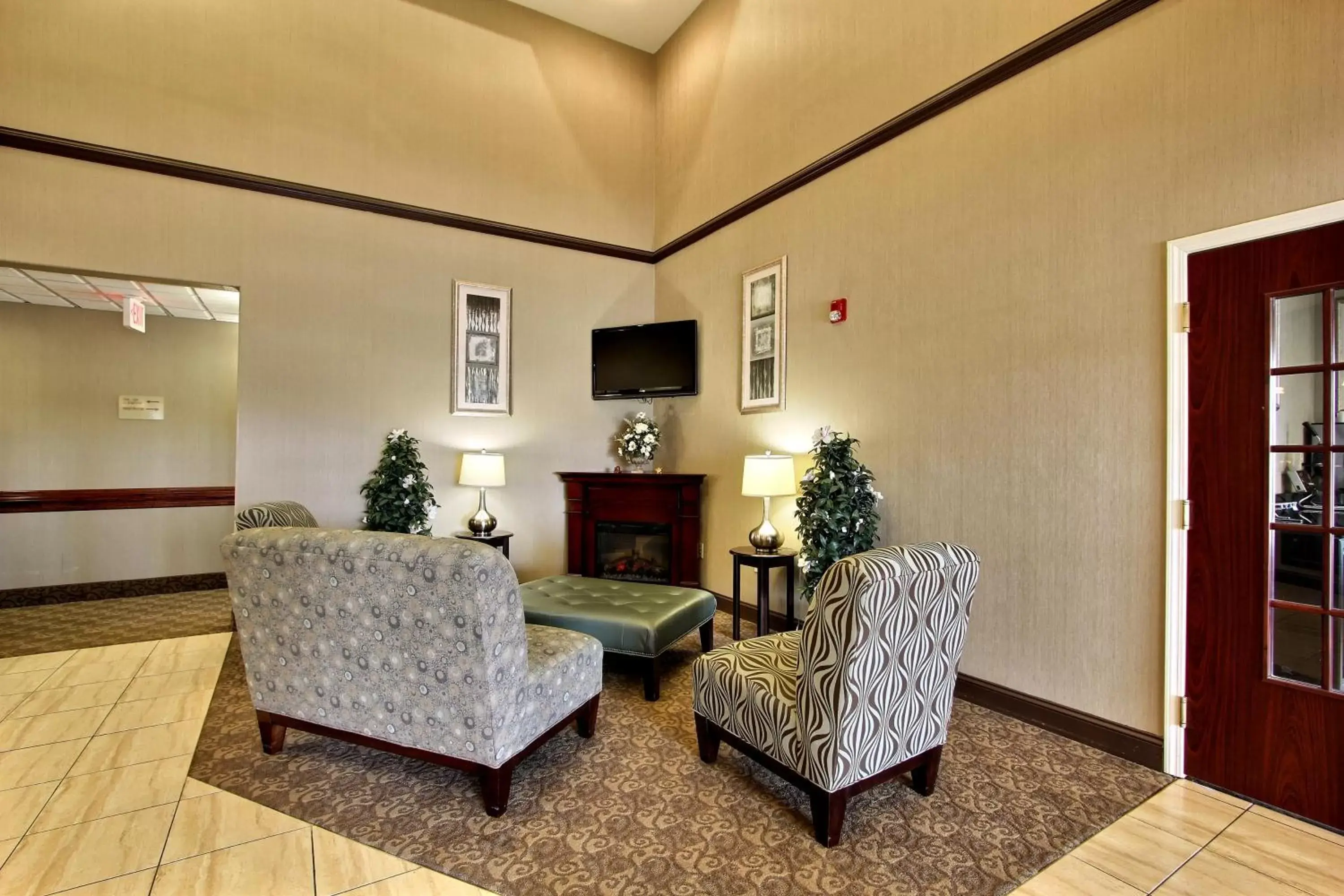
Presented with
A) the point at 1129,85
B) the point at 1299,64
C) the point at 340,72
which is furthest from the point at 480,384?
the point at 1299,64

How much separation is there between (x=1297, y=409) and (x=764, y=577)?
2640mm

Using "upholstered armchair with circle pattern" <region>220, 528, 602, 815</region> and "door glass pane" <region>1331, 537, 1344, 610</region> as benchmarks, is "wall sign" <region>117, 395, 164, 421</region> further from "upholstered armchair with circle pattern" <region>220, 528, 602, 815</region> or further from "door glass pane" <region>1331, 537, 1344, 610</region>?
"door glass pane" <region>1331, 537, 1344, 610</region>

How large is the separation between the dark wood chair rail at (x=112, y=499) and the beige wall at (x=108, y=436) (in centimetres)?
5

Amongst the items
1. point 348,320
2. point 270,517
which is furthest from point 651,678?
point 348,320

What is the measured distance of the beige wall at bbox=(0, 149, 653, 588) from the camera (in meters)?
4.00

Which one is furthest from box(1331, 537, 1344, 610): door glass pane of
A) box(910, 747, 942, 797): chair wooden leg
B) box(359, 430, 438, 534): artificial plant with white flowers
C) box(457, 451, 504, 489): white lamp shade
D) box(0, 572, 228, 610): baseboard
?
box(0, 572, 228, 610): baseboard

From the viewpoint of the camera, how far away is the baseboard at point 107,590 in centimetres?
510

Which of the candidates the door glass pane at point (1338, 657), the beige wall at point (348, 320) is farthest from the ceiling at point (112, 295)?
the door glass pane at point (1338, 657)

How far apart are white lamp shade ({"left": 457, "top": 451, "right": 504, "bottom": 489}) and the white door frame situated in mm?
4228

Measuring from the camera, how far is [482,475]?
15.8 feet

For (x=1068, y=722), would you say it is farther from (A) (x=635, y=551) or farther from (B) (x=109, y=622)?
(B) (x=109, y=622)

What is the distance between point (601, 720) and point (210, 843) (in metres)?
1.50

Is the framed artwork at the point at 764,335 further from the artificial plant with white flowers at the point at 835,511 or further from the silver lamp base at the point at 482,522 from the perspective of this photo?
the silver lamp base at the point at 482,522

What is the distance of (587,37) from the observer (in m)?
5.71
